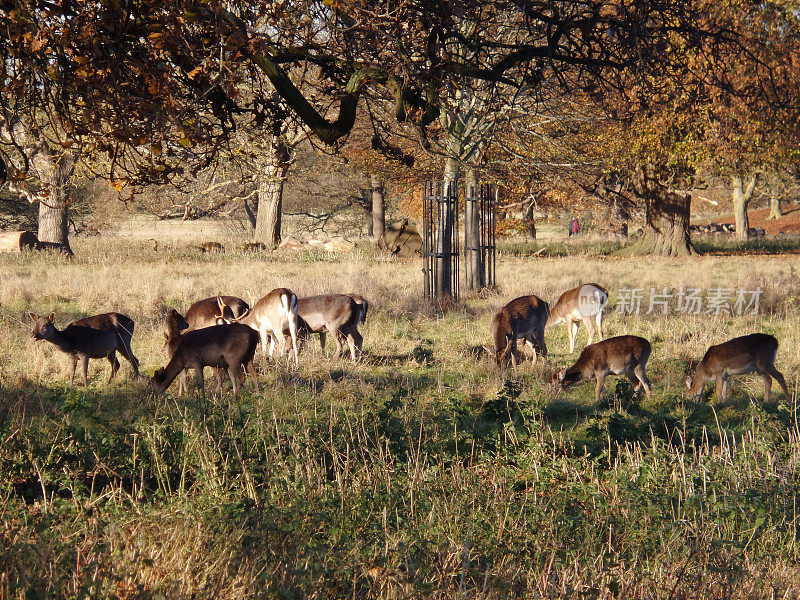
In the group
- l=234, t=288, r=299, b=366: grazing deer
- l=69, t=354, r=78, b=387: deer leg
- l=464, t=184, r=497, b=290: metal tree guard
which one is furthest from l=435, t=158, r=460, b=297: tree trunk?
l=69, t=354, r=78, b=387: deer leg

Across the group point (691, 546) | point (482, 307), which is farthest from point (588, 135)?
point (691, 546)

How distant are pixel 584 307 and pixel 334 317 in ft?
13.9

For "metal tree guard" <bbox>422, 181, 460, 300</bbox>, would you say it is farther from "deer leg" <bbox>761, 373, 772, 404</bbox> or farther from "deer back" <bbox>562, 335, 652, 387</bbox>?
"deer leg" <bbox>761, 373, 772, 404</bbox>

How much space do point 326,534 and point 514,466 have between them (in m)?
2.01

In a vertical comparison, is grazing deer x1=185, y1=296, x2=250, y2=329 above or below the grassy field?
above

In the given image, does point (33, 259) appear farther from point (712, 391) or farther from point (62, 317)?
point (712, 391)

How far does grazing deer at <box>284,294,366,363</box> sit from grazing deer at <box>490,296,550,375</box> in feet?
7.08

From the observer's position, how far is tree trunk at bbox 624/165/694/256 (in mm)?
32094

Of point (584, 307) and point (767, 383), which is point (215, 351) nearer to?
point (584, 307)

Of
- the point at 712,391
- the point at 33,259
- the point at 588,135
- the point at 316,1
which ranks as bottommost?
the point at 712,391

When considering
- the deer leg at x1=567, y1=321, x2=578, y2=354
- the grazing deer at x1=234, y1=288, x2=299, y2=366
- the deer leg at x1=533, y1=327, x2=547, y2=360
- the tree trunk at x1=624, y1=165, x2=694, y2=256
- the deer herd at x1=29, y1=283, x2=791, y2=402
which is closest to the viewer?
the deer herd at x1=29, y1=283, x2=791, y2=402

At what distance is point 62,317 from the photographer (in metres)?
14.3

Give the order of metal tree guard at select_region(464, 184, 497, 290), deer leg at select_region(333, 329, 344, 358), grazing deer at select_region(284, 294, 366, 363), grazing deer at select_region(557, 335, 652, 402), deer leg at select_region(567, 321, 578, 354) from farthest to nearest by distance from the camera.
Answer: metal tree guard at select_region(464, 184, 497, 290), deer leg at select_region(567, 321, 578, 354), grazing deer at select_region(284, 294, 366, 363), deer leg at select_region(333, 329, 344, 358), grazing deer at select_region(557, 335, 652, 402)

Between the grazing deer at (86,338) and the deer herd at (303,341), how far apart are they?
1cm
